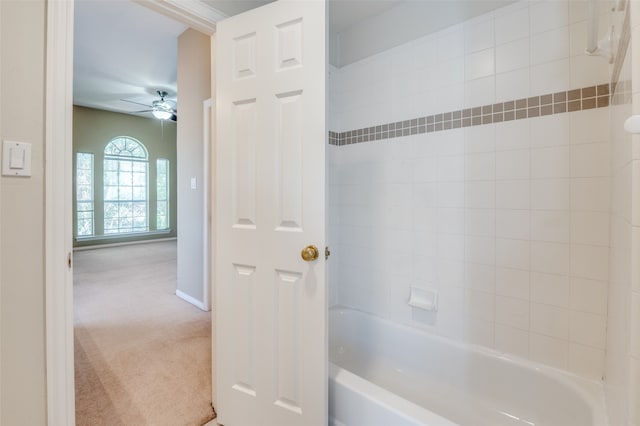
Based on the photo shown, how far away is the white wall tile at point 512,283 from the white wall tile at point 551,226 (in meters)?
0.21

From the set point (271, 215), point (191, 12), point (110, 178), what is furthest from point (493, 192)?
point (110, 178)

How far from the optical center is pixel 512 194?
1527 millimetres

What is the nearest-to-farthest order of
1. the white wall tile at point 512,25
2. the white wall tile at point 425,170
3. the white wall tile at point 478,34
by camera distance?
the white wall tile at point 512,25 → the white wall tile at point 478,34 → the white wall tile at point 425,170

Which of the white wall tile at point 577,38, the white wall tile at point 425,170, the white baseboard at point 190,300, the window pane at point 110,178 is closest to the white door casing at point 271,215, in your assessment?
the white wall tile at point 425,170

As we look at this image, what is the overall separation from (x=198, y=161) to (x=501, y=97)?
8.92 ft

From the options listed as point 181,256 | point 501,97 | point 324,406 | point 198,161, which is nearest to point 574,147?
point 501,97

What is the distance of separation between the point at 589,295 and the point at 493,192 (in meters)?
0.64

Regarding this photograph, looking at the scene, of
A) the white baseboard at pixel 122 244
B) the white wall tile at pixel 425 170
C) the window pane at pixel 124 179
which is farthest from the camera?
the window pane at pixel 124 179

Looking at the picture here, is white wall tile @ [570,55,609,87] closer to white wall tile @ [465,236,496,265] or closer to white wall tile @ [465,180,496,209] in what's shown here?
white wall tile @ [465,180,496,209]

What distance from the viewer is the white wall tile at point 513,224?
1.49m

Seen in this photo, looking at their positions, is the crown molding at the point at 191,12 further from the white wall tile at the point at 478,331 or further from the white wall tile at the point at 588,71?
the white wall tile at the point at 478,331

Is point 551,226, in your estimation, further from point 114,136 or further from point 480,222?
point 114,136

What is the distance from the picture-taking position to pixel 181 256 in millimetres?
3281

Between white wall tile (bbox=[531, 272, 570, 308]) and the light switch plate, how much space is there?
2.22 metres
